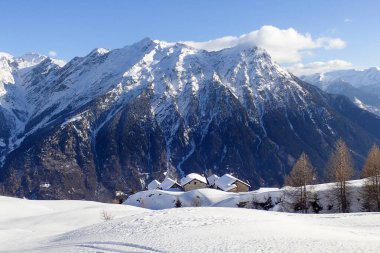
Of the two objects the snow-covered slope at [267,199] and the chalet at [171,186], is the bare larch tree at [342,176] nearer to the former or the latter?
the snow-covered slope at [267,199]

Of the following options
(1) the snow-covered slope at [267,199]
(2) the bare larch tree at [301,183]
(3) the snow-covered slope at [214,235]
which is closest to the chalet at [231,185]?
(1) the snow-covered slope at [267,199]

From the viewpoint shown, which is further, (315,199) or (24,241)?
(315,199)

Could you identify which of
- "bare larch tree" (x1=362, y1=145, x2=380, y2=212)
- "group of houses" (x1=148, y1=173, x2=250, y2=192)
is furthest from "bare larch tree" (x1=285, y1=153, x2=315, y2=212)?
"group of houses" (x1=148, y1=173, x2=250, y2=192)

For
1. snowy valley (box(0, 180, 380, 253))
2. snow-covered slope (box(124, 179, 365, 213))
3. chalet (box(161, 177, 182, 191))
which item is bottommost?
chalet (box(161, 177, 182, 191))

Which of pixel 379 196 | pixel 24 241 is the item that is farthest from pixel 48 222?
pixel 379 196

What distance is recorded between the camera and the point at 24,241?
45812mm

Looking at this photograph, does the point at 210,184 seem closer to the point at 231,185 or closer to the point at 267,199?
Result: the point at 231,185

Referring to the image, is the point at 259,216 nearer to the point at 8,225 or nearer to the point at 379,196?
the point at 379,196

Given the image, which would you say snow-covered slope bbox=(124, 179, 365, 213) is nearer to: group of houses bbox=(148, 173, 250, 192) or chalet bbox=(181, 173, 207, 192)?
group of houses bbox=(148, 173, 250, 192)

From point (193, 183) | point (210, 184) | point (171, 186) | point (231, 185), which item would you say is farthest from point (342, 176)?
point (171, 186)

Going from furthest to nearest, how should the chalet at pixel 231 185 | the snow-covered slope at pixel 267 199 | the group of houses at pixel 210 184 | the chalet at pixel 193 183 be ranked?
the chalet at pixel 193 183
the group of houses at pixel 210 184
the chalet at pixel 231 185
the snow-covered slope at pixel 267 199

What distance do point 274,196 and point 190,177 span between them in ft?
→ 283

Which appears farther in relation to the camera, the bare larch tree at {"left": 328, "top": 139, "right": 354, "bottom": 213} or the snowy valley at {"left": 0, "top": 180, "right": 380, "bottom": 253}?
the bare larch tree at {"left": 328, "top": 139, "right": 354, "bottom": 213}

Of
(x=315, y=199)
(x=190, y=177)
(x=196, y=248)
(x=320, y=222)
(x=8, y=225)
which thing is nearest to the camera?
(x=196, y=248)
